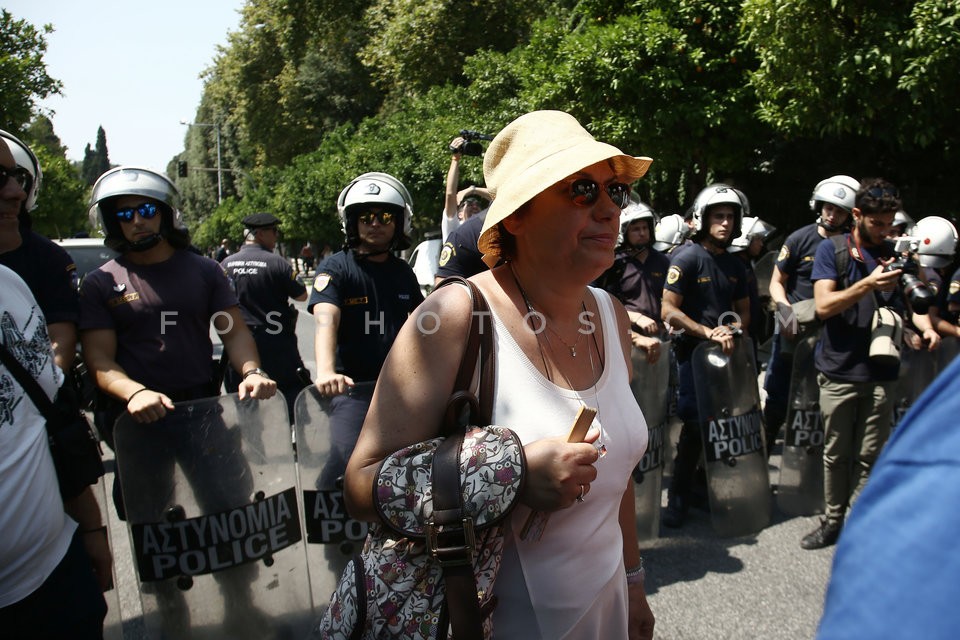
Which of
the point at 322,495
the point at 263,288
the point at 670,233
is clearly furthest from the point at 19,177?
the point at 670,233

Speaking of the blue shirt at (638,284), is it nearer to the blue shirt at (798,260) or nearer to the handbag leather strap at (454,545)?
the blue shirt at (798,260)

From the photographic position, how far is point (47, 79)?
52.6ft

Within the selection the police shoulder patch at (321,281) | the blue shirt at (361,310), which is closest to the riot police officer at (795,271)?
the blue shirt at (361,310)

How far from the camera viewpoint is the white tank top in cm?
148

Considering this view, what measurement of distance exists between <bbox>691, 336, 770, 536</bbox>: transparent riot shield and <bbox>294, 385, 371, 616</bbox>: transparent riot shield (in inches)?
81.9

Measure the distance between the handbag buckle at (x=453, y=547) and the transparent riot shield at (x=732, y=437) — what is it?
330cm

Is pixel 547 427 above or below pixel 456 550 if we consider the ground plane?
above

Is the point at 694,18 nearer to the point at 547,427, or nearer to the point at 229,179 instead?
the point at 547,427

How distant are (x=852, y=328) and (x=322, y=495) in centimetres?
301

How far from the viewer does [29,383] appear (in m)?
1.75

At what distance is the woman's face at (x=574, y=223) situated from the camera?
5.39 ft

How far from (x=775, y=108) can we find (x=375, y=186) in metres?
7.40

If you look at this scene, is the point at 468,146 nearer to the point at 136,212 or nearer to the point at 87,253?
the point at 136,212

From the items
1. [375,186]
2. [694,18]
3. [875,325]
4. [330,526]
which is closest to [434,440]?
[330,526]
